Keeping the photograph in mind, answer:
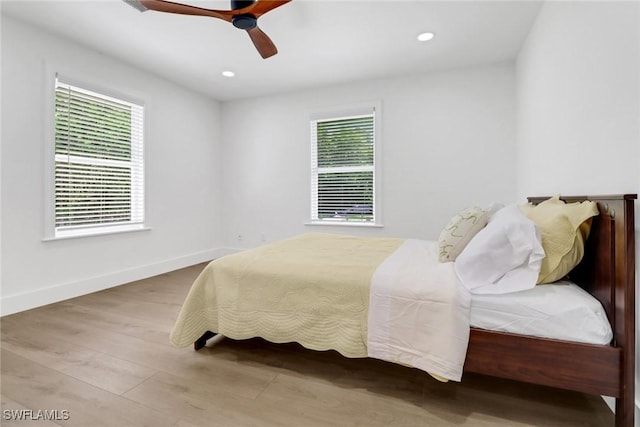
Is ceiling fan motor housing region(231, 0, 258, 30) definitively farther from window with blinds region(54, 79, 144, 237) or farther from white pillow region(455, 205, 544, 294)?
window with blinds region(54, 79, 144, 237)

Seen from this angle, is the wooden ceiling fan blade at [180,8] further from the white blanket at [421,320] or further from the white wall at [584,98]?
the white wall at [584,98]

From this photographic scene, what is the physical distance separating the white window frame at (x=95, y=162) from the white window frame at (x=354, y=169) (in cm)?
221

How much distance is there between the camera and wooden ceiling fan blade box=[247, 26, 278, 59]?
222 centimetres

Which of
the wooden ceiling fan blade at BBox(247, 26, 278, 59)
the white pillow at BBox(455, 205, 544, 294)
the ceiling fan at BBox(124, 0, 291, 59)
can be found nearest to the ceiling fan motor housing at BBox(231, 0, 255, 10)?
the ceiling fan at BBox(124, 0, 291, 59)

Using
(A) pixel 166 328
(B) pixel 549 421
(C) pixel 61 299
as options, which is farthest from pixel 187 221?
(B) pixel 549 421

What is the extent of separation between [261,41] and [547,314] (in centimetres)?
254

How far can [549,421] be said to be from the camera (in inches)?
51.9

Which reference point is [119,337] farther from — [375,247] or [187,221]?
[187,221]

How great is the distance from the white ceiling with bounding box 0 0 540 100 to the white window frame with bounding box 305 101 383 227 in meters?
0.42

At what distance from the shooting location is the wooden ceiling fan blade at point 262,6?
6.10 feet

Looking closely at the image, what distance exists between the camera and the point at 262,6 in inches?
75.4

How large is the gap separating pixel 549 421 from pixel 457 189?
9.05 ft

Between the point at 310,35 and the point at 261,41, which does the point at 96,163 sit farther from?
the point at 310,35

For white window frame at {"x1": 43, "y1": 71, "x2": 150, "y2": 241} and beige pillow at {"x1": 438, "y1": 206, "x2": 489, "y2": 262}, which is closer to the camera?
beige pillow at {"x1": 438, "y1": 206, "x2": 489, "y2": 262}
